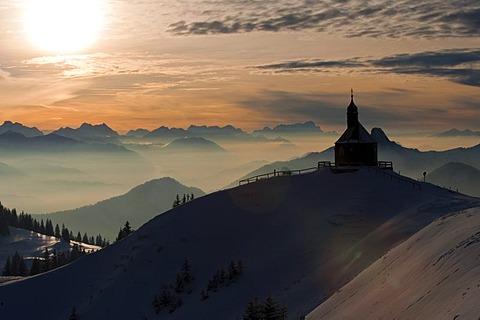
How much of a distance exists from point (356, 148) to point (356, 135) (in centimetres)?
175

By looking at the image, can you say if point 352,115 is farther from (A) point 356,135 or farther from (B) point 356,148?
(B) point 356,148

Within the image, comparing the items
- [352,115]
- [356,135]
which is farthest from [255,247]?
[352,115]

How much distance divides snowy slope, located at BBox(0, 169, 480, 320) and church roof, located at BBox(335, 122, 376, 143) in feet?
18.4

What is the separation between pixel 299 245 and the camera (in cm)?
5078

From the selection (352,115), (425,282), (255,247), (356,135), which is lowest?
(255,247)

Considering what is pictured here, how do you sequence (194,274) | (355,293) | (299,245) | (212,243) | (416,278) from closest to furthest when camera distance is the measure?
1. (416,278)
2. (355,293)
3. (299,245)
4. (194,274)
5. (212,243)

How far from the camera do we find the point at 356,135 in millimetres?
69250

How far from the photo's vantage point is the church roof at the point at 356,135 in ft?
226

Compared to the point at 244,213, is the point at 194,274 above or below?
below

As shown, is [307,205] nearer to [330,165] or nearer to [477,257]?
[330,165]

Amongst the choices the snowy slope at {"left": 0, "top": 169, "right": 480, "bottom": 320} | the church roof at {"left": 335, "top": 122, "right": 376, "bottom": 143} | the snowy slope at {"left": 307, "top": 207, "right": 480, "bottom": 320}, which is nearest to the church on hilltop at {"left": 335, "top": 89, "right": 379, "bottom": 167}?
the church roof at {"left": 335, "top": 122, "right": 376, "bottom": 143}

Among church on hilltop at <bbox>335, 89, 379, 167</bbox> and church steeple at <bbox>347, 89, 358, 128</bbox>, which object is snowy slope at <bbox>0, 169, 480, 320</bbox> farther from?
church steeple at <bbox>347, 89, 358, 128</bbox>

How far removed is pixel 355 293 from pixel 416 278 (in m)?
5.03

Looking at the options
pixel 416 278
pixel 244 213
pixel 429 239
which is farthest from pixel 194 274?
pixel 416 278
